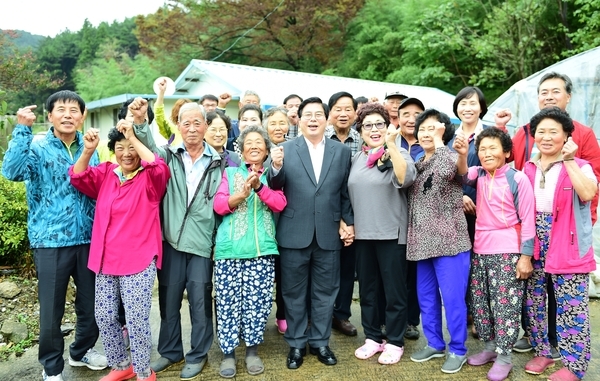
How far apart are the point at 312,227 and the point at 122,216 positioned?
4.56 ft

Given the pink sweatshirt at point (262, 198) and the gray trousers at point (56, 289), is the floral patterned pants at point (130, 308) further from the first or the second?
the pink sweatshirt at point (262, 198)

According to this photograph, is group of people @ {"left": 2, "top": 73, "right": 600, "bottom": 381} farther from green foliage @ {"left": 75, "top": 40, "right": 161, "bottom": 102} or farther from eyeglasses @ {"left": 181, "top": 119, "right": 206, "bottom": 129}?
green foliage @ {"left": 75, "top": 40, "right": 161, "bottom": 102}

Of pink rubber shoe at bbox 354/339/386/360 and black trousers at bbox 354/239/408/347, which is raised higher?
black trousers at bbox 354/239/408/347

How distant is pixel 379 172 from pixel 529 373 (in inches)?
74.1

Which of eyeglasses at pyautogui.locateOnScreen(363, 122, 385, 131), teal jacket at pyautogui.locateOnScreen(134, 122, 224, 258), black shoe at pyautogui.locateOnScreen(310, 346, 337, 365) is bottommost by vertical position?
black shoe at pyautogui.locateOnScreen(310, 346, 337, 365)

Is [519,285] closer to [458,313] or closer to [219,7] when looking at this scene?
[458,313]

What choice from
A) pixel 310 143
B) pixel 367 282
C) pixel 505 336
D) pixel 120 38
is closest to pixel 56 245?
pixel 310 143

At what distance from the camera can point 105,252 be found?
10.3 ft

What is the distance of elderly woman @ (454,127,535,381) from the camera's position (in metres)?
3.34

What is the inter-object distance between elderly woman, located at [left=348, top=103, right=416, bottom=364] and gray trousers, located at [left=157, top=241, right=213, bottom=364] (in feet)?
4.05

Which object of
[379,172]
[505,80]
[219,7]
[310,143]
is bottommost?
[379,172]

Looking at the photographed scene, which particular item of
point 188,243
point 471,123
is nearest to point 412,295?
point 471,123

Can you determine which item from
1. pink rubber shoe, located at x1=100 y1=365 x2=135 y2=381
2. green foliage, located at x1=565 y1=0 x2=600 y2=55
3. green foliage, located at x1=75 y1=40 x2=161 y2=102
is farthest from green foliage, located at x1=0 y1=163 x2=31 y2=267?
green foliage, located at x1=75 y1=40 x2=161 y2=102

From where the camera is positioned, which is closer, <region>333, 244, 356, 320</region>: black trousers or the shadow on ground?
the shadow on ground
